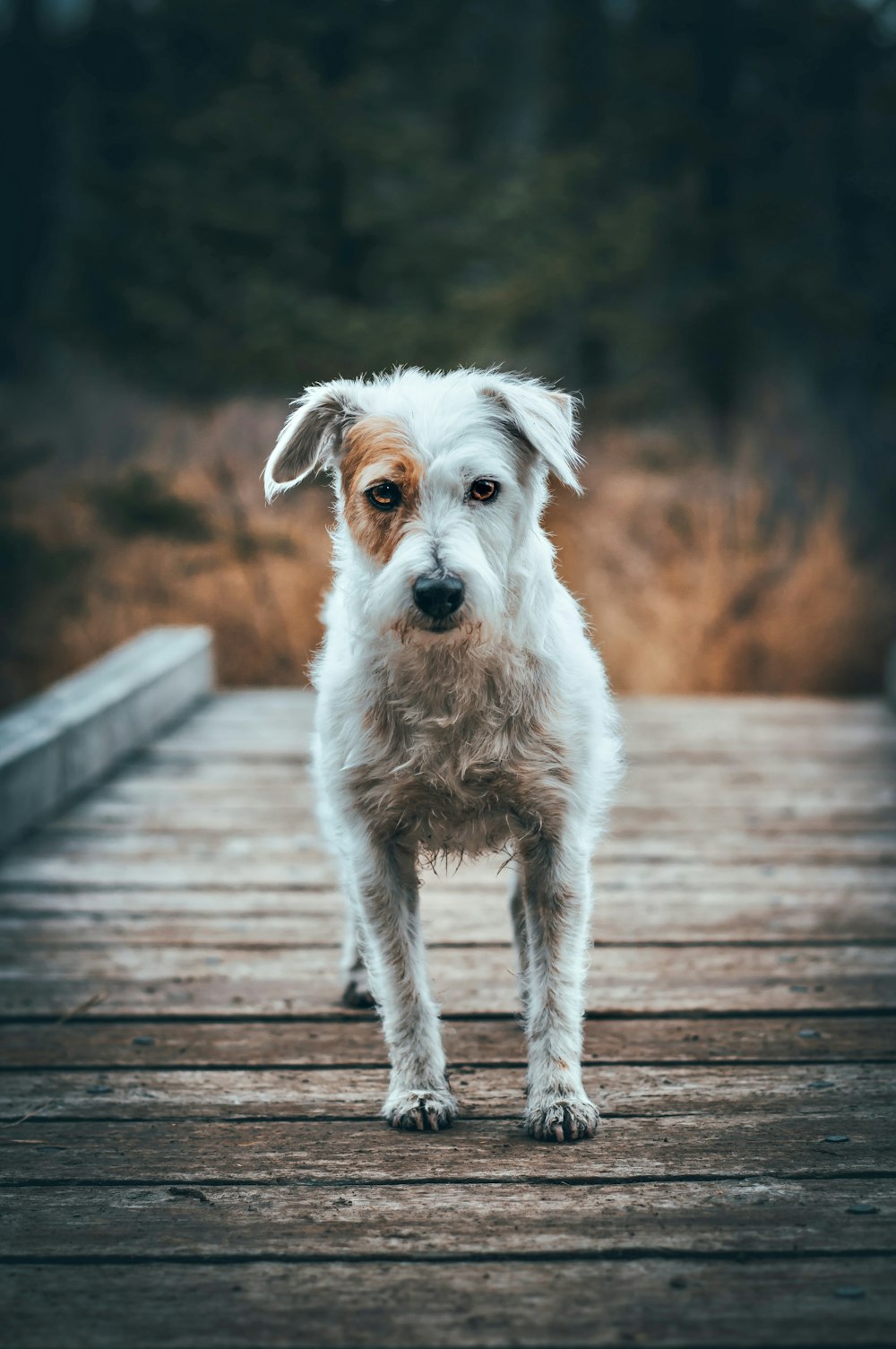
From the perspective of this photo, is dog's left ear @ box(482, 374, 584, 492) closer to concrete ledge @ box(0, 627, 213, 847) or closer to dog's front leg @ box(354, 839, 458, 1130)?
dog's front leg @ box(354, 839, 458, 1130)

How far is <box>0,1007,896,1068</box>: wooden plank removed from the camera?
2773 mm

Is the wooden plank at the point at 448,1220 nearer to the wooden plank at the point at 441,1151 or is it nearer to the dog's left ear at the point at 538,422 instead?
the wooden plank at the point at 441,1151

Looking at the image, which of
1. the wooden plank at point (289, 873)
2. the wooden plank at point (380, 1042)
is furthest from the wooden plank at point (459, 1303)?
the wooden plank at point (289, 873)

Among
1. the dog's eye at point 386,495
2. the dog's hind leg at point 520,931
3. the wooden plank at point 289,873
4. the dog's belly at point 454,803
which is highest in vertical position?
the dog's eye at point 386,495

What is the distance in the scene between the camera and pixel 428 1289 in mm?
1836

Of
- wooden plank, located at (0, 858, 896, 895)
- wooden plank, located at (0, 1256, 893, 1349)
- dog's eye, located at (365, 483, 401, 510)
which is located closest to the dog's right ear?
dog's eye, located at (365, 483, 401, 510)

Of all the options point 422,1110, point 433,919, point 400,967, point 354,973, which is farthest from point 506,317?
point 422,1110

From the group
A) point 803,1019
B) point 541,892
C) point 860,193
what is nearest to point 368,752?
point 541,892

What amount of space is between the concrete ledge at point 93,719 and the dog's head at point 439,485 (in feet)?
7.27

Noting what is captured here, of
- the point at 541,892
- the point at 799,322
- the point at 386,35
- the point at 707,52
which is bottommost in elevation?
the point at 541,892

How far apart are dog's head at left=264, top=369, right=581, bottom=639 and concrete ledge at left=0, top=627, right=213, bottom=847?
7.27ft

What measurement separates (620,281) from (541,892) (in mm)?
12623

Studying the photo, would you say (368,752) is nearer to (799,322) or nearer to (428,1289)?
(428,1289)

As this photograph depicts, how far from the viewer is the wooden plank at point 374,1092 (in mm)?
2504
